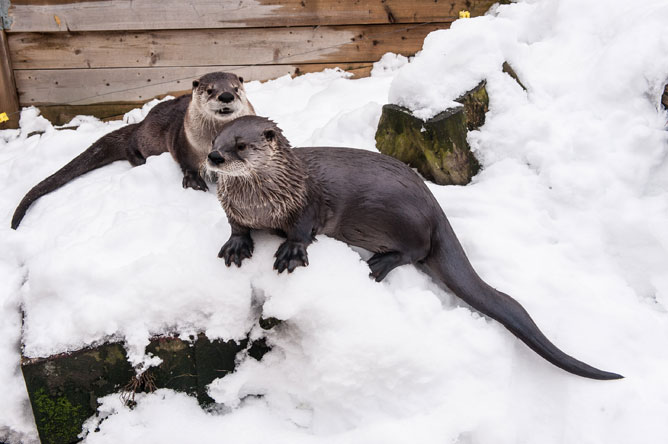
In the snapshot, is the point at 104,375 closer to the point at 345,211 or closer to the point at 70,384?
the point at 70,384

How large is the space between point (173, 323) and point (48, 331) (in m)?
0.35

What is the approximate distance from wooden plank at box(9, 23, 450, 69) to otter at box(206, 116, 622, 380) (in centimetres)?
200

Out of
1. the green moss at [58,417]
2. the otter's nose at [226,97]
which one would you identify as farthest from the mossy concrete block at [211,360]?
the otter's nose at [226,97]

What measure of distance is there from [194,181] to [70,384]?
2.97 ft

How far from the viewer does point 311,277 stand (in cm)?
146

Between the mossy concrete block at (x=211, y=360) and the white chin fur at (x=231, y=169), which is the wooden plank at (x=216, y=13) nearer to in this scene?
the white chin fur at (x=231, y=169)

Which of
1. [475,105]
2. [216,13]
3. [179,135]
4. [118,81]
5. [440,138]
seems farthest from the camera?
[118,81]

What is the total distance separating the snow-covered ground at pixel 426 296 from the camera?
1.40m

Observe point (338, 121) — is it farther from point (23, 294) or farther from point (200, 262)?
point (23, 294)

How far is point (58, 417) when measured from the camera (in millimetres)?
1524

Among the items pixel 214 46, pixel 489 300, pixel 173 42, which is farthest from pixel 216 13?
pixel 489 300

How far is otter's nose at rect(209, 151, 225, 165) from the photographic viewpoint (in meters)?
1.28

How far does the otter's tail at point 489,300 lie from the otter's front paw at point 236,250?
21.8 inches

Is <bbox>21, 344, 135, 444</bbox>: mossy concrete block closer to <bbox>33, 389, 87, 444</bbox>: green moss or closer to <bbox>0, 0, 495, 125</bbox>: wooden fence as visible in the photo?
<bbox>33, 389, 87, 444</bbox>: green moss
